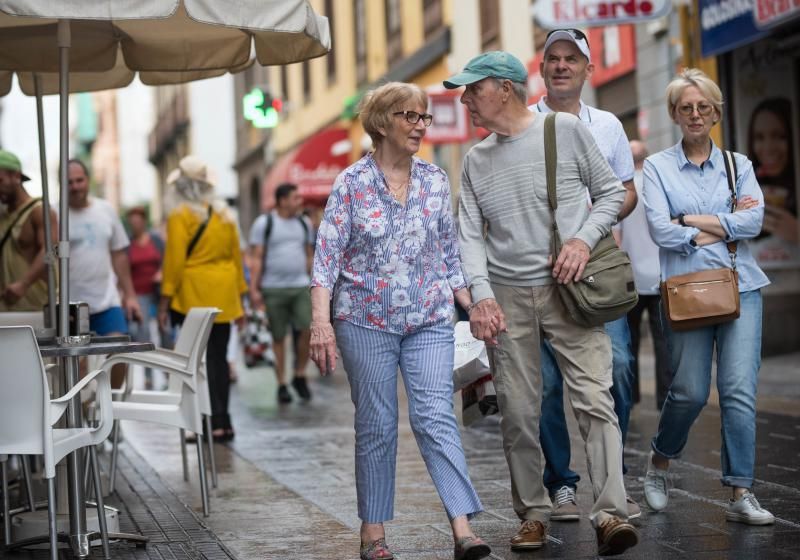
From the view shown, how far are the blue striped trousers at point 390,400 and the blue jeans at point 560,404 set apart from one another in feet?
2.17

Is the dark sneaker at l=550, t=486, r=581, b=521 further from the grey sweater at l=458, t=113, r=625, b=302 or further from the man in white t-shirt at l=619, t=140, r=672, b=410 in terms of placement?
the man in white t-shirt at l=619, t=140, r=672, b=410

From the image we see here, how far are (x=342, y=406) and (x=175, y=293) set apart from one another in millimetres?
2787

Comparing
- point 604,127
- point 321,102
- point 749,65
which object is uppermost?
point 321,102

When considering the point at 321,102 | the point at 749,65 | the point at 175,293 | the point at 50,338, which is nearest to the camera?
the point at 50,338

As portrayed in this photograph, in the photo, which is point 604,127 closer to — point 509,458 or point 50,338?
point 509,458

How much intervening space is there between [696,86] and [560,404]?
4.98 feet

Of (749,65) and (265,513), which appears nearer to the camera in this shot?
(265,513)

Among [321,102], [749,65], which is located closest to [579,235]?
[749,65]

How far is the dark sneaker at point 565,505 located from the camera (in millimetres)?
6488

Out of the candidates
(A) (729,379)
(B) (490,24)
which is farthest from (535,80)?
(A) (729,379)

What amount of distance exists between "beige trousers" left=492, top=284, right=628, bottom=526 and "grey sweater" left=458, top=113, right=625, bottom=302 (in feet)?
0.36

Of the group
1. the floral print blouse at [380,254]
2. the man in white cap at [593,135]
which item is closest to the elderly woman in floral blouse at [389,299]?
the floral print blouse at [380,254]

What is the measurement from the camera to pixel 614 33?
17.4m

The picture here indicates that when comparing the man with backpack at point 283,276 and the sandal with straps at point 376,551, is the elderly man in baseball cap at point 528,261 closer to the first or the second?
the sandal with straps at point 376,551
